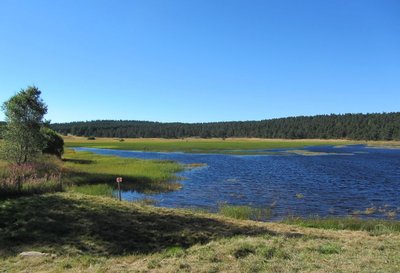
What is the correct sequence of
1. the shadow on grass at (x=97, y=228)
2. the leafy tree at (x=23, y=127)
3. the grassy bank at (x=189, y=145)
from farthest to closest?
the grassy bank at (x=189, y=145) < the leafy tree at (x=23, y=127) < the shadow on grass at (x=97, y=228)

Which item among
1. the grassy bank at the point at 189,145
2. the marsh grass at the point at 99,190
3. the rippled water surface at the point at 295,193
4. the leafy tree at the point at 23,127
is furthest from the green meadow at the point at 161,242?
the grassy bank at the point at 189,145

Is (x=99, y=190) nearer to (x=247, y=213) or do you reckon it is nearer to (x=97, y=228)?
(x=247, y=213)

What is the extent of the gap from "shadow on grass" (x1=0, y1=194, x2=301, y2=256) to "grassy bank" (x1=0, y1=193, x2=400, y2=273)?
3cm

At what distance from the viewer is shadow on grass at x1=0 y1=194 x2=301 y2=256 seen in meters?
11.1

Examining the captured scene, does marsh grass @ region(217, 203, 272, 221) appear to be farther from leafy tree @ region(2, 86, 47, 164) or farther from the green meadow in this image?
leafy tree @ region(2, 86, 47, 164)

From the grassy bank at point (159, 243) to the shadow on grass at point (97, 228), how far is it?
25 millimetres

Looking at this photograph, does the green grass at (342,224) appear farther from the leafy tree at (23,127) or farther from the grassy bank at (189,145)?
the grassy bank at (189,145)

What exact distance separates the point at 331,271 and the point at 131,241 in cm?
607

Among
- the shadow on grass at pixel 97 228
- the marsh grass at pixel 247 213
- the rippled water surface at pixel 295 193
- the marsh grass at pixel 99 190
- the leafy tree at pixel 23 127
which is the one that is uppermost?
the leafy tree at pixel 23 127

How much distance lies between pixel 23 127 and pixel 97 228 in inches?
871

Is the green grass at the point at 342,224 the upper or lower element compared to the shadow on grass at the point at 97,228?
lower

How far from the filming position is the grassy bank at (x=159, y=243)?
8719 millimetres

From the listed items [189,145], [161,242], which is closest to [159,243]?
[161,242]

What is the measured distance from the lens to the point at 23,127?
3197 centimetres
